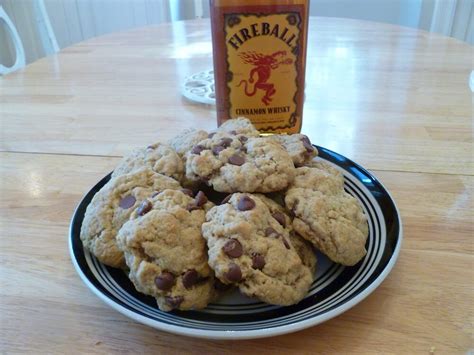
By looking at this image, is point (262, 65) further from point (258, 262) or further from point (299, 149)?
point (258, 262)

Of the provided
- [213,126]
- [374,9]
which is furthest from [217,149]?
[374,9]

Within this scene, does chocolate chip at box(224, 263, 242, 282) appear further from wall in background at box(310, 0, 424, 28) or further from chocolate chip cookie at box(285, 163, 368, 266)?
wall in background at box(310, 0, 424, 28)

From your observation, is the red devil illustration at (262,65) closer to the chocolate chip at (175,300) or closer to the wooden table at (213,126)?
the wooden table at (213,126)

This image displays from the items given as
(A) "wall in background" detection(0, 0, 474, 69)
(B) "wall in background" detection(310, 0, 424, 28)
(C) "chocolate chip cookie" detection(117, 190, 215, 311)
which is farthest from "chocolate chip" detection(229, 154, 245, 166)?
(B) "wall in background" detection(310, 0, 424, 28)

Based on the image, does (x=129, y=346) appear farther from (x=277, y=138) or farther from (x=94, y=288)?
(x=277, y=138)

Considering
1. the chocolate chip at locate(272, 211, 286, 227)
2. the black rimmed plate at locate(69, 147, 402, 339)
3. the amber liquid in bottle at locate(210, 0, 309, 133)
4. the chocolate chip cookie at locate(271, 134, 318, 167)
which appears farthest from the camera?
the amber liquid in bottle at locate(210, 0, 309, 133)

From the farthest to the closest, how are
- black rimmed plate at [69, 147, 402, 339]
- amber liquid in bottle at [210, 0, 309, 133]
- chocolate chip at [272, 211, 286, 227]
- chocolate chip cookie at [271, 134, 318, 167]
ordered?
amber liquid in bottle at [210, 0, 309, 133], chocolate chip cookie at [271, 134, 318, 167], chocolate chip at [272, 211, 286, 227], black rimmed plate at [69, 147, 402, 339]
